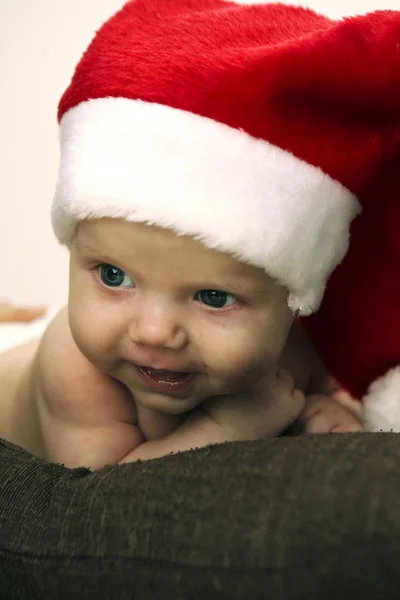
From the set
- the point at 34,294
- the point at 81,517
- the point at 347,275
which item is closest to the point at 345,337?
the point at 347,275

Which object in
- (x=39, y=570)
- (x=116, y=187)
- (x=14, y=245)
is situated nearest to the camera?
(x=39, y=570)

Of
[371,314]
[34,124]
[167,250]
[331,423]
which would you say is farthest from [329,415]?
[34,124]

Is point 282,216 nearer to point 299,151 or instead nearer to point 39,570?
point 299,151

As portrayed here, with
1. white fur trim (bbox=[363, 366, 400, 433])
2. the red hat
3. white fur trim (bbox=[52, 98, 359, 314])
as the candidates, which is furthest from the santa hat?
white fur trim (bbox=[363, 366, 400, 433])

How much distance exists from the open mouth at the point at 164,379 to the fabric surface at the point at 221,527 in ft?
0.57

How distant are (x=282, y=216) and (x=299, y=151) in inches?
2.2

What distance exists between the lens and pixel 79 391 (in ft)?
2.55

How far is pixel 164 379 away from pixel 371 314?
259 mm

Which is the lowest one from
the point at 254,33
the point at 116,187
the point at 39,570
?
the point at 39,570

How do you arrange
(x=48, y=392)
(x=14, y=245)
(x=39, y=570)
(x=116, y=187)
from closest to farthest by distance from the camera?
(x=39, y=570) → (x=116, y=187) → (x=48, y=392) → (x=14, y=245)

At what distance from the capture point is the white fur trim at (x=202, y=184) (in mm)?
587

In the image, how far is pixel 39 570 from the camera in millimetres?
490

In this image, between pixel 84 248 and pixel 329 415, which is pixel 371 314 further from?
pixel 84 248

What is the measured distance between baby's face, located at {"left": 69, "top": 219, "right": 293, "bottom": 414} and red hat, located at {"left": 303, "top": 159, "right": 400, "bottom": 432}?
165 mm
